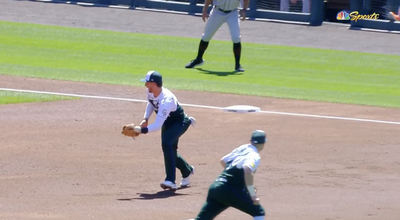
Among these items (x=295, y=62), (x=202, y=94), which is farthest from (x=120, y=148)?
(x=295, y=62)

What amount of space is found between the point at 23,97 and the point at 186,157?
5122 millimetres

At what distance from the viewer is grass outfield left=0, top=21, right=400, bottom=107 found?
55.0 ft

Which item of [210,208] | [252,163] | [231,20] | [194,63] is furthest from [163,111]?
[194,63]

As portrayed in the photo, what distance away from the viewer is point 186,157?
11.1 meters

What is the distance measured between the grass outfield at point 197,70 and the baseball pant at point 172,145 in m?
6.63

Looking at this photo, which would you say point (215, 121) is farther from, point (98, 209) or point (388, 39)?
point (388, 39)

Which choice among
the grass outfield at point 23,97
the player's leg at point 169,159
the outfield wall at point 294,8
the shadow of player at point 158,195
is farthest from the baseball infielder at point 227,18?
the shadow of player at point 158,195

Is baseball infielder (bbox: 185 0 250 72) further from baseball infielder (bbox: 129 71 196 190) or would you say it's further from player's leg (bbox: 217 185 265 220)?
player's leg (bbox: 217 185 265 220)

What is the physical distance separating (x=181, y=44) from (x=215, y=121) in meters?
8.94

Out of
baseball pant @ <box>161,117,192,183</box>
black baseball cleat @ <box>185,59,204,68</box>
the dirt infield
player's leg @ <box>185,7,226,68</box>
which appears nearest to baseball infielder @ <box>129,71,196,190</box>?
baseball pant @ <box>161,117,192,183</box>

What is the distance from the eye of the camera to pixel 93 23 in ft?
81.9

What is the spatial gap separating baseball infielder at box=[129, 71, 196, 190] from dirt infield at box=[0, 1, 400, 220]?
269mm

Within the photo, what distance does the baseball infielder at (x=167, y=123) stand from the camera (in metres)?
9.07

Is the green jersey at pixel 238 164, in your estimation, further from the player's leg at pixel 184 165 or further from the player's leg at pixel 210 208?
the player's leg at pixel 184 165
